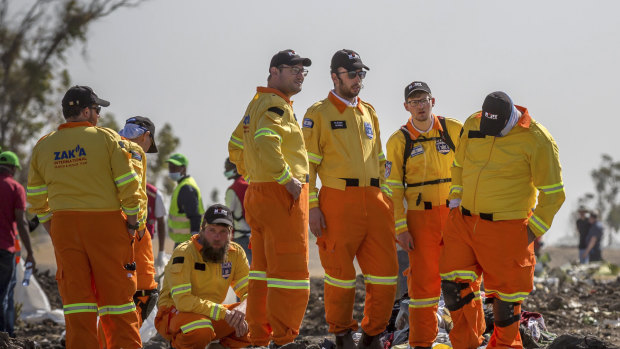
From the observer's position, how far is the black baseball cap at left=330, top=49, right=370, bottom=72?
8172 millimetres

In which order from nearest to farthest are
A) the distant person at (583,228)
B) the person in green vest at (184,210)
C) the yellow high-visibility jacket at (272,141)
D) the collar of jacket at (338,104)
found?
the yellow high-visibility jacket at (272,141), the collar of jacket at (338,104), the person in green vest at (184,210), the distant person at (583,228)

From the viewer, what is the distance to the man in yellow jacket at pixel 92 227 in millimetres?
7504

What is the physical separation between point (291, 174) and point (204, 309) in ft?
5.48

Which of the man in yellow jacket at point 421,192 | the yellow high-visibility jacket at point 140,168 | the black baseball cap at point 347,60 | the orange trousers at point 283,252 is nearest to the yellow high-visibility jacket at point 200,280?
the yellow high-visibility jacket at point 140,168

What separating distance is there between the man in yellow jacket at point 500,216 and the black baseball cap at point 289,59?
1622 millimetres

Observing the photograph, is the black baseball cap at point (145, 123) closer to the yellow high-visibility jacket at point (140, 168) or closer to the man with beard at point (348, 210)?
the yellow high-visibility jacket at point (140, 168)

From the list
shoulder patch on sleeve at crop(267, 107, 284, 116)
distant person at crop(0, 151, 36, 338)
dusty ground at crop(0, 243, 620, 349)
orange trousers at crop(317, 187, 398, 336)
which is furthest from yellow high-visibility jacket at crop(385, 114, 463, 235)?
distant person at crop(0, 151, 36, 338)

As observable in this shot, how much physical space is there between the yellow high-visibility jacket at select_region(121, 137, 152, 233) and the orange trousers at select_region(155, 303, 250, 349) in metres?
0.93

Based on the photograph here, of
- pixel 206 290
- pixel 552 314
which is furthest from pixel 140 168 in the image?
pixel 552 314

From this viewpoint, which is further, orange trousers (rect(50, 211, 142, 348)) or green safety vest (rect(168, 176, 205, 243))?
green safety vest (rect(168, 176, 205, 243))

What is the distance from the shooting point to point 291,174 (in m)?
7.56

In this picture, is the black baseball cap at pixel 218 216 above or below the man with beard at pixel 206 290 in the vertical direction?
above

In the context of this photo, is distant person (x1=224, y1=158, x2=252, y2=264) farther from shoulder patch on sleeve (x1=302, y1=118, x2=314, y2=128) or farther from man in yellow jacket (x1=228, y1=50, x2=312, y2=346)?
man in yellow jacket (x1=228, y1=50, x2=312, y2=346)

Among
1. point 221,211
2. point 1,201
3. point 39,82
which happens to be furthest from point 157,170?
point 221,211
